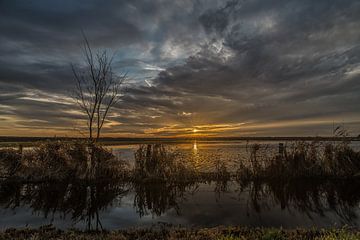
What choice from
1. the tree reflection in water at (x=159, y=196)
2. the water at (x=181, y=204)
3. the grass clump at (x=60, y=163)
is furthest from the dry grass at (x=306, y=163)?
the grass clump at (x=60, y=163)

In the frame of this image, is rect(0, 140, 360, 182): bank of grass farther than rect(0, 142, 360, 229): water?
Yes

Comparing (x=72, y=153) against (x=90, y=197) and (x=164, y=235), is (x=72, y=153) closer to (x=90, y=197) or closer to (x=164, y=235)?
(x=90, y=197)

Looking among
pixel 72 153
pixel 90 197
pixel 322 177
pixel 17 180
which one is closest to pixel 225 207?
pixel 90 197

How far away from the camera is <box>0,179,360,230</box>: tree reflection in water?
34.4 feet

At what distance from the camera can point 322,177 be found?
16188 mm

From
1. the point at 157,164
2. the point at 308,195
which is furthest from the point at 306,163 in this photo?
the point at 157,164

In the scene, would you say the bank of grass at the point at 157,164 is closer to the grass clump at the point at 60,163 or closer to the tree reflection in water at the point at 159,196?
the grass clump at the point at 60,163

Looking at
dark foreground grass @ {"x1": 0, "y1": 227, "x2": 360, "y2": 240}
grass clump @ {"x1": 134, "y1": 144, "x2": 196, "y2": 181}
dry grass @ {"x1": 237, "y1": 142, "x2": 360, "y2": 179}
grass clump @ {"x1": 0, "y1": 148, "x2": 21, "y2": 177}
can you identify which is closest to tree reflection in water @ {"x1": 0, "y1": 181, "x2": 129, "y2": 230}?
Result: grass clump @ {"x1": 0, "y1": 148, "x2": 21, "y2": 177}

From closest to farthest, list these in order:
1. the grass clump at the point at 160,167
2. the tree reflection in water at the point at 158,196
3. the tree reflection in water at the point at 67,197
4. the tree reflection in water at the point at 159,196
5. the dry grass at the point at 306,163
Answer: the tree reflection in water at the point at 67,197 → the tree reflection in water at the point at 158,196 → the tree reflection in water at the point at 159,196 → the grass clump at the point at 160,167 → the dry grass at the point at 306,163

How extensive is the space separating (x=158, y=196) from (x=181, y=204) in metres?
1.61

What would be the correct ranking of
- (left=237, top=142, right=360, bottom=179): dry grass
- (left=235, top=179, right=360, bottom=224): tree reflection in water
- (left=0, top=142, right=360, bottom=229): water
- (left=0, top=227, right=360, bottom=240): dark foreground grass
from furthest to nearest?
(left=237, top=142, right=360, bottom=179): dry grass
(left=235, top=179, right=360, bottom=224): tree reflection in water
(left=0, top=142, right=360, bottom=229): water
(left=0, top=227, right=360, bottom=240): dark foreground grass

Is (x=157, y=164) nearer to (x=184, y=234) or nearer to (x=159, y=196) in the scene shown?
(x=159, y=196)

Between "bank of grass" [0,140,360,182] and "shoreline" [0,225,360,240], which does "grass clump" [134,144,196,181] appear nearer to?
"bank of grass" [0,140,360,182]

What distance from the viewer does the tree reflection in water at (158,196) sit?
412 inches
